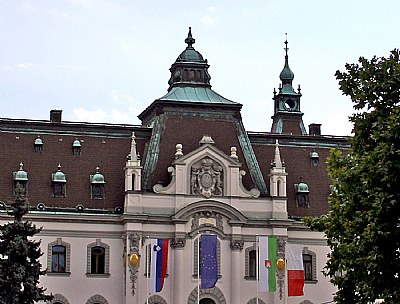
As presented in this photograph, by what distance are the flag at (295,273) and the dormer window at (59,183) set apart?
611 inches

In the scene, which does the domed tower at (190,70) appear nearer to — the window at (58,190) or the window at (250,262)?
the window at (58,190)

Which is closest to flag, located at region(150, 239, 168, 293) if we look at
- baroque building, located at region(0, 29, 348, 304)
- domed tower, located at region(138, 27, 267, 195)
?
baroque building, located at region(0, 29, 348, 304)

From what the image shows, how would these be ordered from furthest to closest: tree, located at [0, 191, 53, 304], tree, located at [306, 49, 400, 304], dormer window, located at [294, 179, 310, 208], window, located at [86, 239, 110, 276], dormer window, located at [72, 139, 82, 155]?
dormer window, located at [294, 179, 310, 208] → dormer window, located at [72, 139, 82, 155] → window, located at [86, 239, 110, 276] → tree, located at [0, 191, 53, 304] → tree, located at [306, 49, 400, 304]

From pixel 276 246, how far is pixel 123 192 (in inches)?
435

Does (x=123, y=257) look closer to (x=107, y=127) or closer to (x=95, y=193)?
(x=95, y=193)

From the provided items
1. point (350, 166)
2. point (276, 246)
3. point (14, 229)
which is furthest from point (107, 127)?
point (350, 166)

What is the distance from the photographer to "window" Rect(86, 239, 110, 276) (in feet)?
213

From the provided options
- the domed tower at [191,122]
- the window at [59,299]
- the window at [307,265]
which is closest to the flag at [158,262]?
the domed tower at [191,122]

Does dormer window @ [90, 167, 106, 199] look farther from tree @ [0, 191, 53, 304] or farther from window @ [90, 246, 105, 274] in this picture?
tree @ [0, 191, 53, 304]

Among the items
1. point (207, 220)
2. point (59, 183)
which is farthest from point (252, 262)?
point (59, 183)

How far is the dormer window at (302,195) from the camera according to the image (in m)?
70.1

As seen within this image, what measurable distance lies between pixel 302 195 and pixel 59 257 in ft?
58.3

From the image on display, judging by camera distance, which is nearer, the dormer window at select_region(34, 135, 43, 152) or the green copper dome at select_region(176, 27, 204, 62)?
the dormer window at select_region(34, 135, 43, 152)

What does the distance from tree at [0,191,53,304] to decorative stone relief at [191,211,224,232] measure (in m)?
15.8
